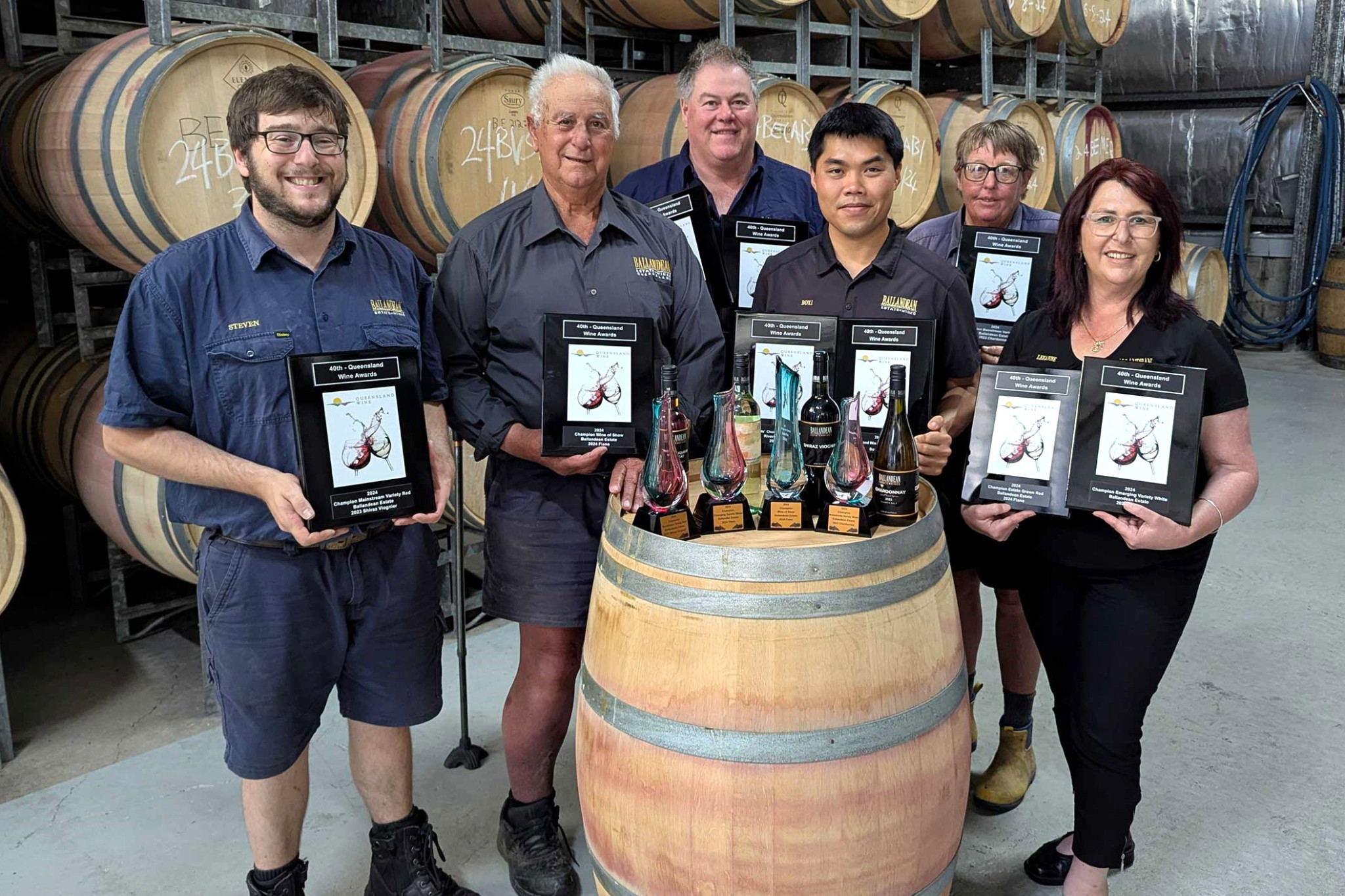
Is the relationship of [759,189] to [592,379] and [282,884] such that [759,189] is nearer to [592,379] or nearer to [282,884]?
[592,379]

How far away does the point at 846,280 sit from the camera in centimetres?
241

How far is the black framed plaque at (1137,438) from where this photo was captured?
6.35 ft

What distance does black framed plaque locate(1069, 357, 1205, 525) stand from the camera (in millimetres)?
1936

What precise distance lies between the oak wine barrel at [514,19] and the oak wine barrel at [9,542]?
2494 millimetres

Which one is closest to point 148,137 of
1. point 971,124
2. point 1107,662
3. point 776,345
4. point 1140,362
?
point 776,345

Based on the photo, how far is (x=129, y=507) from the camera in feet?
11.1

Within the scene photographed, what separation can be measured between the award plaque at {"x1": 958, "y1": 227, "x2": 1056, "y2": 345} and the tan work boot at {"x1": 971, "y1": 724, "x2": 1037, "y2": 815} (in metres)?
1.13

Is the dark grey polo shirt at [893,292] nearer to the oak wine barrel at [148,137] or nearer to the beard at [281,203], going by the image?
the beard at [281,203]

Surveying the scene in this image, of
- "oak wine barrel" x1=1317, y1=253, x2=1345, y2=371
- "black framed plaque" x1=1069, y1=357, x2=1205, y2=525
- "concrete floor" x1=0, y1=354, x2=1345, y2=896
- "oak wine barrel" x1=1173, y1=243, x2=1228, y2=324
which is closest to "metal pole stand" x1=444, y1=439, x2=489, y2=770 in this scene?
"concrete floor" x1=0, y1=354, x2=1345, y2=896

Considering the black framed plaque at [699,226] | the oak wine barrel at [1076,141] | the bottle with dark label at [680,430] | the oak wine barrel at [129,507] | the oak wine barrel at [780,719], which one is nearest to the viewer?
the oak wine barrel at [780,719]

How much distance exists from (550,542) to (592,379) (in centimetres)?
42

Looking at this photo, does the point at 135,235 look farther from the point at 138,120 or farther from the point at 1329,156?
the point at 1329,156

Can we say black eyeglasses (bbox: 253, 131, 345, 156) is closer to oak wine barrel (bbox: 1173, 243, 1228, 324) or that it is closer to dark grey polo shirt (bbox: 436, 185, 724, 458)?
dark grey polo shirt (bbox: 436, 185, 724, 458)

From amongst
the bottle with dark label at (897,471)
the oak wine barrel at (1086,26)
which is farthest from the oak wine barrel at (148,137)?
the oak wine barrel at (1086,26)
